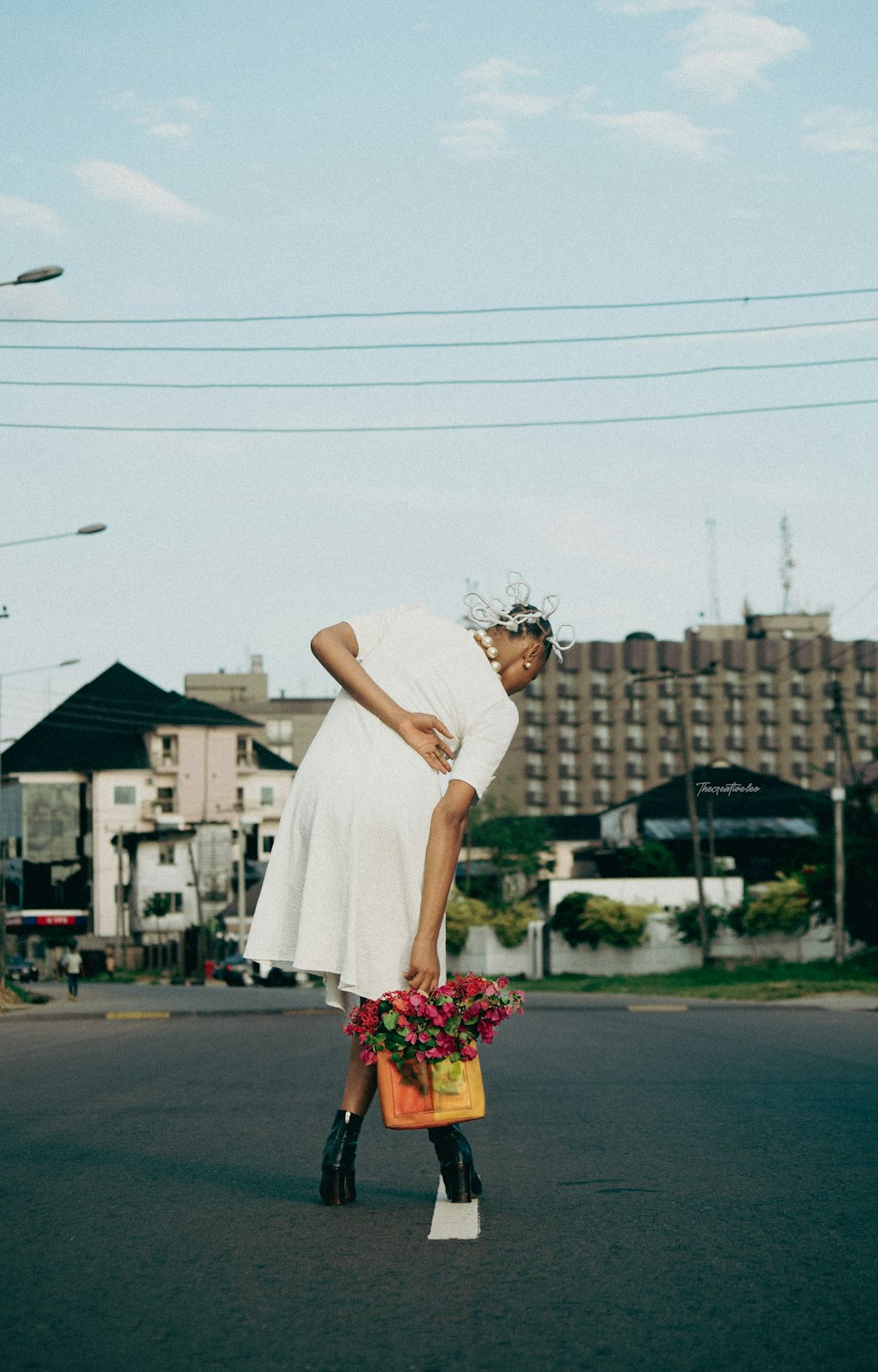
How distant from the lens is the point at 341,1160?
16.8 ft

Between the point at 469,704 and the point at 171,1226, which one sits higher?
the point at 469,704

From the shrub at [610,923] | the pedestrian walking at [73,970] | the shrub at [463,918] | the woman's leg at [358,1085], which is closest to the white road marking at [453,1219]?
the woman's leg at [358,1085]

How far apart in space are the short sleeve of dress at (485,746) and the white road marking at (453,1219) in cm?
117

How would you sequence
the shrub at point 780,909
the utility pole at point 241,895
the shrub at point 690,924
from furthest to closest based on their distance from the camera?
the utility pole at point 241,895 → the shrub at point 690,924 → the shrub at point 780,909

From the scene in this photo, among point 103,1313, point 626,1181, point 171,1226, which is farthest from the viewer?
point 626,1181

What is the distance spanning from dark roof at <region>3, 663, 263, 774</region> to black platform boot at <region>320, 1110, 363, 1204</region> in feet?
337

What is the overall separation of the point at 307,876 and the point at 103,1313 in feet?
5.11

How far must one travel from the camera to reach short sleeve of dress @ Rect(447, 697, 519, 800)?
4984 mm

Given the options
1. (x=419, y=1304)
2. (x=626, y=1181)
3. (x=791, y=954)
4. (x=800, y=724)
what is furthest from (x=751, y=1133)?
(x=800, y=724)

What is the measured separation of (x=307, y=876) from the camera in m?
5.03

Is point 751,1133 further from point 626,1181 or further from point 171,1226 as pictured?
point 171,1226

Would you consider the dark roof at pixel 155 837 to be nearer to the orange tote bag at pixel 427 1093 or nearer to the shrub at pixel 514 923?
the shrub at pixel 514 923

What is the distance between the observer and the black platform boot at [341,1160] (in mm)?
5070

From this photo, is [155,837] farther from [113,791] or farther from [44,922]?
[44,922]
